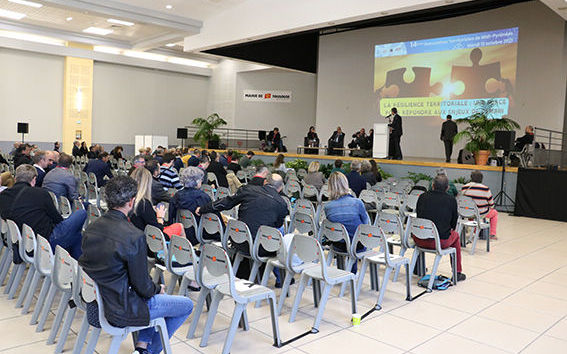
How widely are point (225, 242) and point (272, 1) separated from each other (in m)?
11.0

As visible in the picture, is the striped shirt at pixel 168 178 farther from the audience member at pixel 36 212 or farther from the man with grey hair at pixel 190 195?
the audience member at pixel 36 212

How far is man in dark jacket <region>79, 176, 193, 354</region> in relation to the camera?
2615 millimetres

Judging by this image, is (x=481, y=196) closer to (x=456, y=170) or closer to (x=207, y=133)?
(x=456, y=170)

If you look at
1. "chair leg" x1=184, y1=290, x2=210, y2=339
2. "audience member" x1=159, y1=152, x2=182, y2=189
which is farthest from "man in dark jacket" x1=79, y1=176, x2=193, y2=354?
"audience member" x1=159, y1=152, x2=182, y2=189

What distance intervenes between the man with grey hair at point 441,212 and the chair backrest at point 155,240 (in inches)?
109

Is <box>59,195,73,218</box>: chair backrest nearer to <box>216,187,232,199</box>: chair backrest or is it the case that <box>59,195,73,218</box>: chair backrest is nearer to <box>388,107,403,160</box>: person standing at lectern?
<box>216,187,232,199</box>: chair backrest

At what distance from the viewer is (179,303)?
2.98 m

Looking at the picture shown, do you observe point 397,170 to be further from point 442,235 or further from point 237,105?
point 237,105

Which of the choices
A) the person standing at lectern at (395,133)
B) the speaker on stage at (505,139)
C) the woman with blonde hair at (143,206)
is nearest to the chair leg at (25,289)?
the woman with blonde hair at (143,206)

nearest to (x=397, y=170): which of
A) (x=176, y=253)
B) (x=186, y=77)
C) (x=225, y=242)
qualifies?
(x=225, y=242)

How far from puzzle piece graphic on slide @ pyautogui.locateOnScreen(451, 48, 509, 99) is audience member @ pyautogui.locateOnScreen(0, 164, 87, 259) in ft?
47.4

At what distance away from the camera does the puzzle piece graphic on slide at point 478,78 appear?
50.7 feet

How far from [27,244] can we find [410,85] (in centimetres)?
1560

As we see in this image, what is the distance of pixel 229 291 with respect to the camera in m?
3.37
